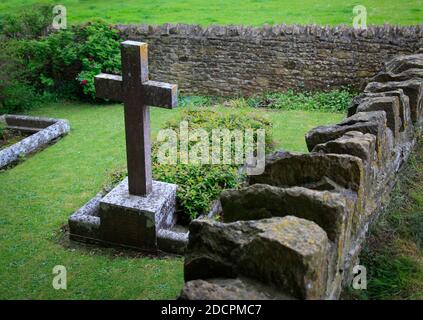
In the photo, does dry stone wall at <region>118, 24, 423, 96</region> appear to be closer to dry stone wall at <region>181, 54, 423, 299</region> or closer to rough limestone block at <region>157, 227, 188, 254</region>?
rough limestone block at <region>157, 227, 188, 254</region>

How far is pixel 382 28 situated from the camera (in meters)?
12.1

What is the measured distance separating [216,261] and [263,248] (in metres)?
0.38

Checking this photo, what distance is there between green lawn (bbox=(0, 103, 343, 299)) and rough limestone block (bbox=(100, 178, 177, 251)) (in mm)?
188

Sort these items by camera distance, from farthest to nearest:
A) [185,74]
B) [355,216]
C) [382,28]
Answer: [185,74] < [382,28] < [355,216]

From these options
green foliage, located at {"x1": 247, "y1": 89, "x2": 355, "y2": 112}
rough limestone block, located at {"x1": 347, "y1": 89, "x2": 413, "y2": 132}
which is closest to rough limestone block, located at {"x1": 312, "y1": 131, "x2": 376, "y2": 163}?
rough limestone block, located at {"x1": 347, "y1": 89, "x2": 413, "y2": 132}

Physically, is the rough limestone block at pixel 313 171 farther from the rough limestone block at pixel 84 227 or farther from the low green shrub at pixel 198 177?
the rough limestone block at pixel 84 227

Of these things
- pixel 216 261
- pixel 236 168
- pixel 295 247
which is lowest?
pixel 236 168

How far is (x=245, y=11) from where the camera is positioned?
1656cm

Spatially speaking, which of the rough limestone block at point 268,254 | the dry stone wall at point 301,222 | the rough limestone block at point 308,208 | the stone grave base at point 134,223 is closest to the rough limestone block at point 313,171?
the dry stone wall at point 301,222

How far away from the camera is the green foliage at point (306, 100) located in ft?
40.1

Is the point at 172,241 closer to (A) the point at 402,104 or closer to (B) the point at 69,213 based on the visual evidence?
(B) the point at 69,213

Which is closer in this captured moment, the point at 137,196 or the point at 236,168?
the point at 137,196
